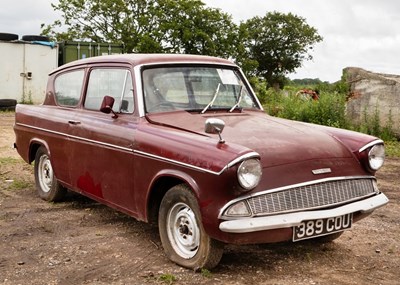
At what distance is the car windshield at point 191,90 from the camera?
4938 millimetres

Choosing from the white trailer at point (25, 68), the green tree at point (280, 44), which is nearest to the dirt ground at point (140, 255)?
the white trailer at point (25, 68)

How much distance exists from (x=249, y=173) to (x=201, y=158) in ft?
1.18

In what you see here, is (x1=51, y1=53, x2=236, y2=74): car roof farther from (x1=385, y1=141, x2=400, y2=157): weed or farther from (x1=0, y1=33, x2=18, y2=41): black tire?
(x1=0, y1=33, x2=18, y2=41): black tire

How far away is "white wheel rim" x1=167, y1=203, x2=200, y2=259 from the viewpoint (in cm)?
412

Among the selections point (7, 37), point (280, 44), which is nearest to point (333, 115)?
point (7, 37)

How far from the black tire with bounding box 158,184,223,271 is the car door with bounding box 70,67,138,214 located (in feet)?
1.63

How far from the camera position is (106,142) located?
4996 millimetres

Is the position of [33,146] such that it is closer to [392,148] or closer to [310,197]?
[310,197]

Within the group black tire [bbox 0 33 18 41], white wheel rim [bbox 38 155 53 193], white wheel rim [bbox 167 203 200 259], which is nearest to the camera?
white wheel rim [bbox 167 203 200 259]

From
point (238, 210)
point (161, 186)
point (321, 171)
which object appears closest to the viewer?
point (238, 210)

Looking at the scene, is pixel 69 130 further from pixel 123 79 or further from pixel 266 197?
pixel 266 197

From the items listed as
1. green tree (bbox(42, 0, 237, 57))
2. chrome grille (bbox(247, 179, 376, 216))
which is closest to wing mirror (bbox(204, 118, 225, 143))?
chrome grille (bbox(247, 179, 376, 216))

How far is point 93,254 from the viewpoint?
4578 mm

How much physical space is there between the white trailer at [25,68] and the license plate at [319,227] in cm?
1655
